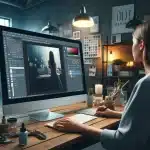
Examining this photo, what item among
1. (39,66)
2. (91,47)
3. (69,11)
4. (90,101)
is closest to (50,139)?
(39,66)

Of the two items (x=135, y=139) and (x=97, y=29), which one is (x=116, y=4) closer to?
(x=97, y=29)

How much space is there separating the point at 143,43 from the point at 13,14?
4.51 metres

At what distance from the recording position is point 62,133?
1.12 metres

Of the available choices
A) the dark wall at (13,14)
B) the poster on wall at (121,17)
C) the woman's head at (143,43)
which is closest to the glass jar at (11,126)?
the woman's head at (143,43)

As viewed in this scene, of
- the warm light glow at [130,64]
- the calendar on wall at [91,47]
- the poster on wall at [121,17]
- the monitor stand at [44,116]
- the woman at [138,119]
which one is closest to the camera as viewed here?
the woman at [138,119]

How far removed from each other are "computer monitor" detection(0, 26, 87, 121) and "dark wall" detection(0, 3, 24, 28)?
363 cm

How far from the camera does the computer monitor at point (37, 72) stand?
1208 mm

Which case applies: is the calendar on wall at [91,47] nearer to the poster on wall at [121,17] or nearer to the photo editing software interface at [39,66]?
the poster on wall at [121,17]

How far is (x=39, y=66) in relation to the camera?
4.58 ft

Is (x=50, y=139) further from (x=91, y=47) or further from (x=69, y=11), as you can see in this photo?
(x=69, y=11)

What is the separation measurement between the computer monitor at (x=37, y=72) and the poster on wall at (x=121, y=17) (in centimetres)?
187

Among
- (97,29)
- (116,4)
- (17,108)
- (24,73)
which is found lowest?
(17,108)

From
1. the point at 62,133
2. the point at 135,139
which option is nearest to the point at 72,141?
the point at 62,133

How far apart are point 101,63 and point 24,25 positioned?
2346 millimetres
